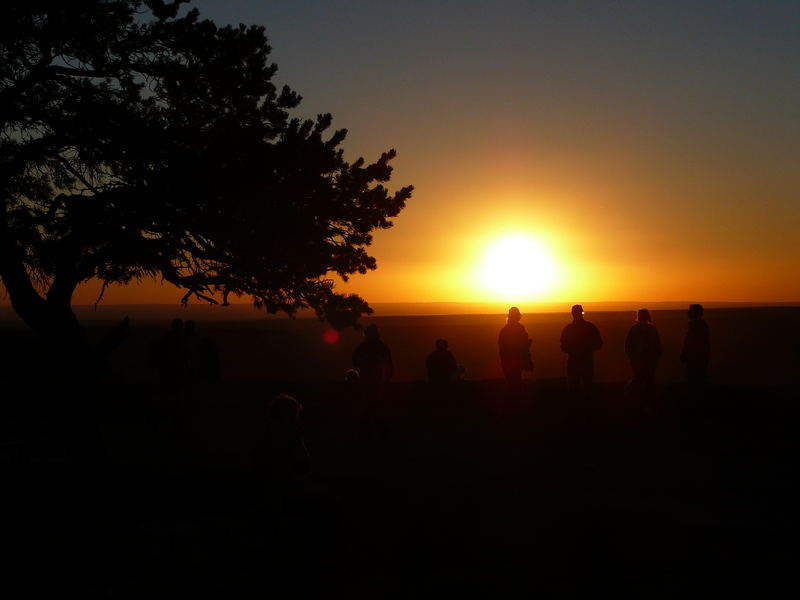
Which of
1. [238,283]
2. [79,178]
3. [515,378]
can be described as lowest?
[515,378]

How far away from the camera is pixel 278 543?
26.9 ft

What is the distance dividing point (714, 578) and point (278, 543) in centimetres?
409

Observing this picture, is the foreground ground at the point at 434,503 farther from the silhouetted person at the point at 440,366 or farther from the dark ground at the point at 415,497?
the silhouetted person at the point at 440,366

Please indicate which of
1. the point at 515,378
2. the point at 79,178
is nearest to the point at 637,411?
the point at 515,378

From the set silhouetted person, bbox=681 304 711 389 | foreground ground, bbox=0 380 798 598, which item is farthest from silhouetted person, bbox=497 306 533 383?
silhouetted person, bbox=681 304 711 389

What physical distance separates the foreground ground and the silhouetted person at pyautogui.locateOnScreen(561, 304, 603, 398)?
0.53 meters

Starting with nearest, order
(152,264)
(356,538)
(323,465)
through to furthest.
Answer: (356,538) → (152,264) → (323,465)

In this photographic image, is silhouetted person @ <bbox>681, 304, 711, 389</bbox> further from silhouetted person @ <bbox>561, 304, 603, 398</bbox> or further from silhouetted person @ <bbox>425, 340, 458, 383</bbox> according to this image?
silhouetted person @ <bbox>425, 340, 458, 383</bbox>

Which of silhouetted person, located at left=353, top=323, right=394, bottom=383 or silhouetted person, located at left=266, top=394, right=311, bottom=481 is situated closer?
silhouetted person, located at left=266, top=394, right=311, bottom=481

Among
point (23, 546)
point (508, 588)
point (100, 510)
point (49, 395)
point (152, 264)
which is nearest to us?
point (508, 588)

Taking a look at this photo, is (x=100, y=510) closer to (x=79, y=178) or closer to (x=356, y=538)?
(x=356, y=538)

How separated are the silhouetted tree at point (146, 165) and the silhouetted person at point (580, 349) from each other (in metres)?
6.79

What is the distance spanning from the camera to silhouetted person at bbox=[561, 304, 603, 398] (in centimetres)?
1638

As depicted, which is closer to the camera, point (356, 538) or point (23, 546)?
point (23, 546)
